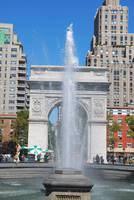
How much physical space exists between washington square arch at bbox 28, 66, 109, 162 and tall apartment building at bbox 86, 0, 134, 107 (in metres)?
60.0

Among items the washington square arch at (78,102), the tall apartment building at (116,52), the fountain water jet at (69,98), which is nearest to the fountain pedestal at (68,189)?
the fountain water jet at (69,98)

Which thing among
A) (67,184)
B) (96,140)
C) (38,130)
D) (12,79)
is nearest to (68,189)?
(67,184)

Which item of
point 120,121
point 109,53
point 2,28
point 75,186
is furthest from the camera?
point 109,53

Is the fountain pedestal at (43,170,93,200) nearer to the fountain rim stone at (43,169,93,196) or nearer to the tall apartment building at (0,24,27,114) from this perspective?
the fountain rim stone at (43,169,93,196)

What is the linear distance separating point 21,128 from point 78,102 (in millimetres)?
24097

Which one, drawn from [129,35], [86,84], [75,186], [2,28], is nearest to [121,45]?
[129,35]

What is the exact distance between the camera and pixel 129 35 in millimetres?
129250

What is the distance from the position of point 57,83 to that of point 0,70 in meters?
46.1

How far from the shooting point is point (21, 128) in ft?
246

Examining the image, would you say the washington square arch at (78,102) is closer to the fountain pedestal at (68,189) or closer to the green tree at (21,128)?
the green tree at (21,128)

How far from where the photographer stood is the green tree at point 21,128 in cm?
7338

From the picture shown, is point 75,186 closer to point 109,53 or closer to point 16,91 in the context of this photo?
point 16,91

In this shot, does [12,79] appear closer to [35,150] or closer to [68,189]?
[35,150]

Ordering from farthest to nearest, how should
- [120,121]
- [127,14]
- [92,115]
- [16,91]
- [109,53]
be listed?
1. [127,14]
2. [109,53]
3. [16,91]
4. [120,121]
5. [92,115]
